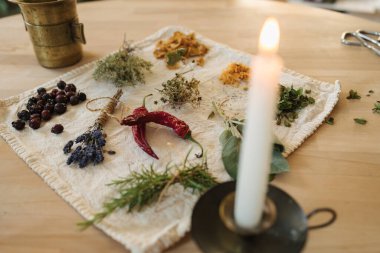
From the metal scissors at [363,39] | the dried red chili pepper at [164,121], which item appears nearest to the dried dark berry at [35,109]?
the dried red chili pepper at [164,121]

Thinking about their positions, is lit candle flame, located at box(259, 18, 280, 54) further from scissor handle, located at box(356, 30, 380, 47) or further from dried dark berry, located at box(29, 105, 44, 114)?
scissor handle, located at box(356, 30, 380, 47)

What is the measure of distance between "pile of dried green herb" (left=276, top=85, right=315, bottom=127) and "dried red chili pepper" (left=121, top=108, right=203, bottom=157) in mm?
220

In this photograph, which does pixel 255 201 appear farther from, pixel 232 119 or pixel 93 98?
pixel 93 98

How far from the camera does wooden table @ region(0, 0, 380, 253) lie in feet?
1.92

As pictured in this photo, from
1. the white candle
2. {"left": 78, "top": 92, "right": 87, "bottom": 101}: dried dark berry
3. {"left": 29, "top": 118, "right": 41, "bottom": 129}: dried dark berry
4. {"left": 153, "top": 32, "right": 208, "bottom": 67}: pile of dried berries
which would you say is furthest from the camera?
{"left": 153, "top": 32, "right": 208, "bottom": 67}: pile of dried berries

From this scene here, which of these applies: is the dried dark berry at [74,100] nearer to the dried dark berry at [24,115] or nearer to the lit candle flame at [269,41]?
the dried dark berry at [24,115]

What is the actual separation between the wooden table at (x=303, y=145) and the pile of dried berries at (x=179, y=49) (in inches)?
5.1

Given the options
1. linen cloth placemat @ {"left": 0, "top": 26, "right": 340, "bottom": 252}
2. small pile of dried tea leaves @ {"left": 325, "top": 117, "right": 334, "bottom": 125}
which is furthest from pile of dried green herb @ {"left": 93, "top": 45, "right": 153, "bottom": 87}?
small pile of dried tea leaves @ {"left": 325, "top": 117, "right": 334, "bottom": 125}

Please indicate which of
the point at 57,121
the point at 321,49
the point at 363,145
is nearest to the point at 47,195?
the point at 57,121

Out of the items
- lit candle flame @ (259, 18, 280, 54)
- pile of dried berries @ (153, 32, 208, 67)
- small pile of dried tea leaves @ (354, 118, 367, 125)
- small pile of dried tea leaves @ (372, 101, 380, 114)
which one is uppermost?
A: lit candle flame @ (259, 18, 280, 54)

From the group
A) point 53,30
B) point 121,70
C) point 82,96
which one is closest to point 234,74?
point 121,70

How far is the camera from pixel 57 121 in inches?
33.1

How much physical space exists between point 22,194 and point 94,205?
0.15m

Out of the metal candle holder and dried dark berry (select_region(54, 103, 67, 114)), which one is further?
dried dark berry (select_region(54, 103, 67, 114))
